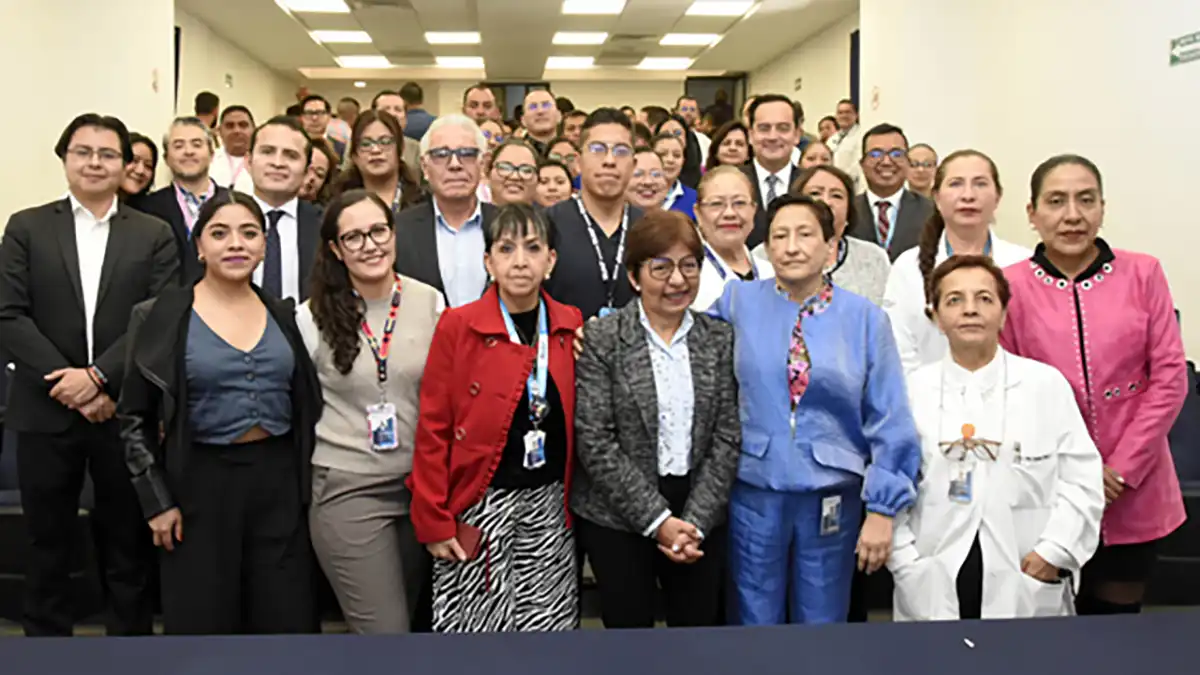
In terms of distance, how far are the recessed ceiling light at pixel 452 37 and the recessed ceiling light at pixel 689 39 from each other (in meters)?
2.79

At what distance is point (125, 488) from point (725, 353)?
1990mm

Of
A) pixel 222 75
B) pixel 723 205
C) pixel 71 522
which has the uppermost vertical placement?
pixel 222 75

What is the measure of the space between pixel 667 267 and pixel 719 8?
32.8ft

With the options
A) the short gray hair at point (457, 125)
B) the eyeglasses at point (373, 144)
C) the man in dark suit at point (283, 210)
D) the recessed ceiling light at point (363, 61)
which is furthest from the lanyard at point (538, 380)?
the recessed ceiling light at point (363, 61)

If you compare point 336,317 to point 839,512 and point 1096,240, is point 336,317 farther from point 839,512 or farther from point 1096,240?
point 1096,240

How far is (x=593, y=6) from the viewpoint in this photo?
1134cm

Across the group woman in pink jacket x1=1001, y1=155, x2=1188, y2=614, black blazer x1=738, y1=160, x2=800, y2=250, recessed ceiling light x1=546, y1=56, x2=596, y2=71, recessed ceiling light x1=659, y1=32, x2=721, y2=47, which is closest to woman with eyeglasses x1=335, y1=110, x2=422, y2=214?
black blazer x1=738, y1=160, x2=800, y2=250

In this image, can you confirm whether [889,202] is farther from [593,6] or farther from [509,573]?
[593,6]

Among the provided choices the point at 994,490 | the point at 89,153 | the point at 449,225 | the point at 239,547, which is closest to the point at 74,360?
the point at 89,153

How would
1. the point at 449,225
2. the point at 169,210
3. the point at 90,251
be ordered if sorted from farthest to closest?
the point at 169,210 < the point at 449,225 < the point at 90,251

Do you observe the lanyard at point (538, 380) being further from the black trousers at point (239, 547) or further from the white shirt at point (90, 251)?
the white shirt at point (90, 251)

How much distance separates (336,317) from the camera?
253cm

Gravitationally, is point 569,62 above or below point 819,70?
above

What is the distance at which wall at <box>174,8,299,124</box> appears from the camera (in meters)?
11.9
